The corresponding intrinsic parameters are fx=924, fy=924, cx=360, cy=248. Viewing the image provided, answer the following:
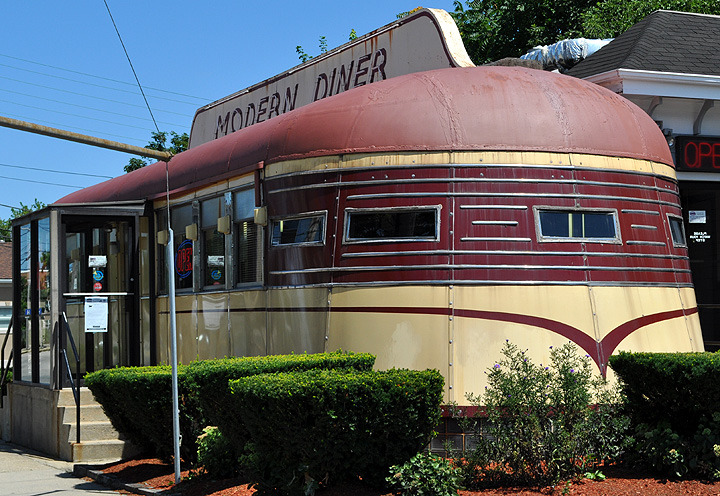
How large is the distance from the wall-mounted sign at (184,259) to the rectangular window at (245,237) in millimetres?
1444

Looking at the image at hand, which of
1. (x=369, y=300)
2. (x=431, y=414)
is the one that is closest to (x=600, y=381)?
(x=431, y=414)

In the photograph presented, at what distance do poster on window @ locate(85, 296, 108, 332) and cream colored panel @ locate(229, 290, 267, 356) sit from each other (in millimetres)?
2832

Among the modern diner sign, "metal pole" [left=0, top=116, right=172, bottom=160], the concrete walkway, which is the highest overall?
the modern diner sign

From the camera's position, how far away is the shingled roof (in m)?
14.0

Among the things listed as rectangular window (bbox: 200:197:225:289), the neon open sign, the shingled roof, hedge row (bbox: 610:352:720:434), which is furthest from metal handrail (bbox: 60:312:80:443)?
the neon open sign

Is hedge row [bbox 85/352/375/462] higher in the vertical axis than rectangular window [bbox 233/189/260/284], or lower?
lower

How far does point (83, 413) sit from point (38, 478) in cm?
186

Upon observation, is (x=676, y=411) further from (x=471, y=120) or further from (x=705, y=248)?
(x=705, y=248)

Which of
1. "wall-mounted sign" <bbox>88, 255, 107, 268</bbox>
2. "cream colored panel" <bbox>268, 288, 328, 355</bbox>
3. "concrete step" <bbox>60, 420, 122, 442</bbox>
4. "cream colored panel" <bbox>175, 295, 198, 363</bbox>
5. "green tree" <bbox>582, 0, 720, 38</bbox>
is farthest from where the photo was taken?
"green tree" <bbox>582, 0, 720, 38</bbox>

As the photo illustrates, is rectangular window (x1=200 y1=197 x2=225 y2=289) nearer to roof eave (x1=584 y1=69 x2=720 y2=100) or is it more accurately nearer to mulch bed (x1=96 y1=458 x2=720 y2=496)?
mulch bed (x1=96 y1=458 x2=720 y2=496)

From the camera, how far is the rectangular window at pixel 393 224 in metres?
9.51

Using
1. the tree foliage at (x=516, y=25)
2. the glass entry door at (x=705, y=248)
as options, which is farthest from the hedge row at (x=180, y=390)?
the tree foliage at (x=516, y=25)

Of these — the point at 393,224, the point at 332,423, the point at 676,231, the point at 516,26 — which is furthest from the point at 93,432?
the point at 516,26

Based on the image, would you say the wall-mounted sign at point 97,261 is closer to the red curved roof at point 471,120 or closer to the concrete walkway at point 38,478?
the concrete walkway at point 38,478
